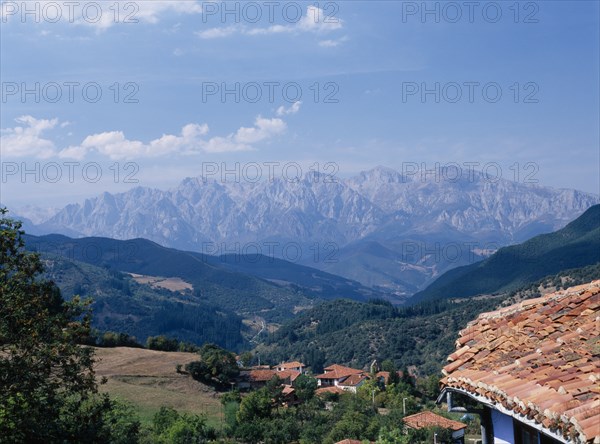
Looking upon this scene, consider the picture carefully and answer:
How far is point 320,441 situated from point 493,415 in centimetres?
4139

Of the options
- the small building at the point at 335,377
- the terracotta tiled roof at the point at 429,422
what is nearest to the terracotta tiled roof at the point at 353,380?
the small building at the point at 335,377

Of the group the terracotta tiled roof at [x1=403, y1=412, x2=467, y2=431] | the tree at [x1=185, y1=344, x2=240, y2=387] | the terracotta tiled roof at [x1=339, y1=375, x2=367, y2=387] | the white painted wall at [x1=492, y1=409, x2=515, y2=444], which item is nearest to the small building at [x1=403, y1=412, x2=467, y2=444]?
the terracotta tiled roof at [x1=403, y1=412, x2=467, y2=431]

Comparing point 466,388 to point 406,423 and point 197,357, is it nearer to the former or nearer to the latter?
point 406,423

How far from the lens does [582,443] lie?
403 centimetres

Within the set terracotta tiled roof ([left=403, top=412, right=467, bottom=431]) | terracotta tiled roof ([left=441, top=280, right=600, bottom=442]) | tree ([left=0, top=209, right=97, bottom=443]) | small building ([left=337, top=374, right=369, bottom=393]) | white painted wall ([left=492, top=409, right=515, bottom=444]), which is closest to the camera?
terracotta tiled roof ([left=441, top=280, right=600, bottom=442])

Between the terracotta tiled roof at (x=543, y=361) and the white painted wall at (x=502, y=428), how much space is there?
1.04 feet

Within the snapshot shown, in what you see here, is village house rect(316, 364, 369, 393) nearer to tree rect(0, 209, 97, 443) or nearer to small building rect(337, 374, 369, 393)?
small building rect(337, 374, 369, 393)

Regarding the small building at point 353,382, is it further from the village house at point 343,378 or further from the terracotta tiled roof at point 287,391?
the terracotta tiled roof at point 287,391

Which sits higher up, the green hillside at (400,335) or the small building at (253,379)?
the small building at (253,379)

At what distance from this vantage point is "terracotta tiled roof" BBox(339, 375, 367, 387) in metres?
87.3

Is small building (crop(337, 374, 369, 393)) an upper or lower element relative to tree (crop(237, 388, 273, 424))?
lower

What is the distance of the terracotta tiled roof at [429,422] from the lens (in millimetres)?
45487

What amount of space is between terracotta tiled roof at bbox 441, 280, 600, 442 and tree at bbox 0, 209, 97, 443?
1099cm

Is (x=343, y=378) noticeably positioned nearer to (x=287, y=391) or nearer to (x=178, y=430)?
(x=287, y=391)
